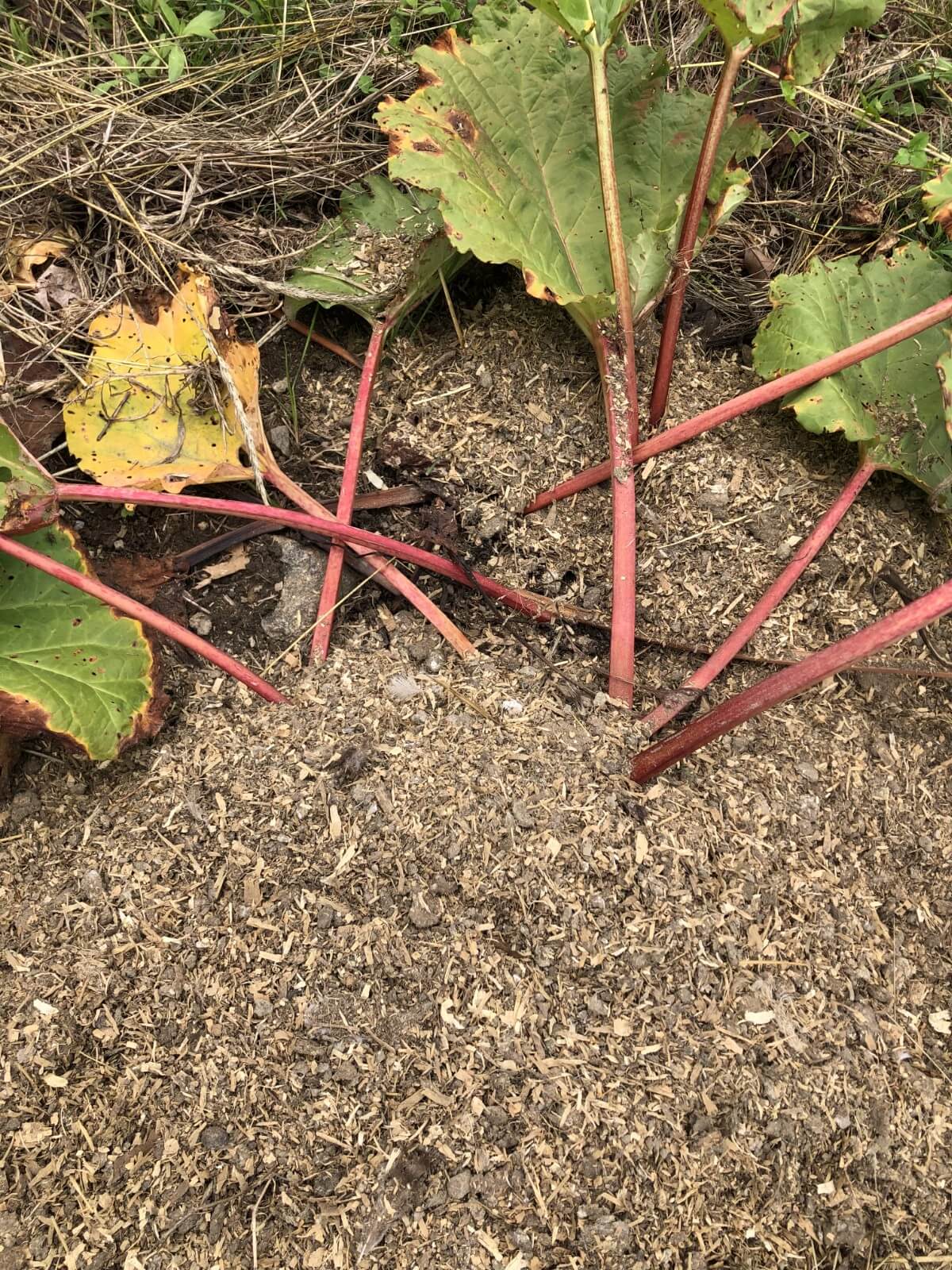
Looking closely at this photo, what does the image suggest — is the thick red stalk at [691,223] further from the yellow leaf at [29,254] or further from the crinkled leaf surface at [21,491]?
the yellow leaf at [29,254]

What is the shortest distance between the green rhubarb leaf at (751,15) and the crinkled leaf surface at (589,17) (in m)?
0.16

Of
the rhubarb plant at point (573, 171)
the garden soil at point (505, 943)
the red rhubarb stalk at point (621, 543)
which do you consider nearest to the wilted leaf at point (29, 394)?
the garden soil at point (505, 943)

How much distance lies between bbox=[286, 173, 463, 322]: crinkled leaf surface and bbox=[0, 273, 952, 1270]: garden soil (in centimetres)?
46

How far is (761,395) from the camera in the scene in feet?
5.82

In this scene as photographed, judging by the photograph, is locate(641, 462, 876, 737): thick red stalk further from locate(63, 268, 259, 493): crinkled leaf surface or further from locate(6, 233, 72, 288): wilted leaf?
locate(6, 233, 72, 288): wilted leaf

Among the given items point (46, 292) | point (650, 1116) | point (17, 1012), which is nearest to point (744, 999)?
point (650, 1116)

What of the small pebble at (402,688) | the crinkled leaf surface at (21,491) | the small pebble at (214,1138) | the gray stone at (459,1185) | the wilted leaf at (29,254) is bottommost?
the small pebble at (214,1138)

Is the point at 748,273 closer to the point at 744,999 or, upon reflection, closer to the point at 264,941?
the point at 744,999

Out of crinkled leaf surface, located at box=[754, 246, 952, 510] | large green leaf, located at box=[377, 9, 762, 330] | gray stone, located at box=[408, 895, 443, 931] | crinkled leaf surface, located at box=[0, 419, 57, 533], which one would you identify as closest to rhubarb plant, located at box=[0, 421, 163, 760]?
crinkled leaf surface, located at box=[0, 419, 57, 533]

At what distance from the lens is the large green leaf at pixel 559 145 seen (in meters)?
1.80

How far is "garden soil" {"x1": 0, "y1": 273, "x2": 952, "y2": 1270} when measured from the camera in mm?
1386

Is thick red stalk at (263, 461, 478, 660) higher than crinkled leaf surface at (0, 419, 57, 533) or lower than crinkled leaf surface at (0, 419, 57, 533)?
lower

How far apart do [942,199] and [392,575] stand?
1254 millimetres

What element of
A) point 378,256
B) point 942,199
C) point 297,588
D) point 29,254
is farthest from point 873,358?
point 29,254
